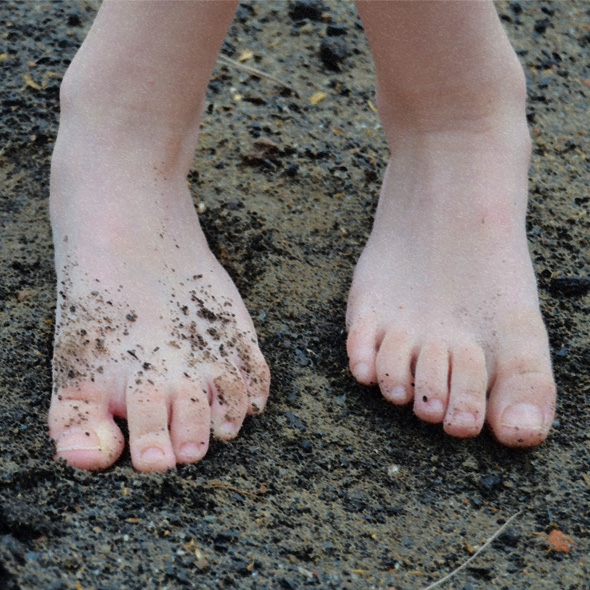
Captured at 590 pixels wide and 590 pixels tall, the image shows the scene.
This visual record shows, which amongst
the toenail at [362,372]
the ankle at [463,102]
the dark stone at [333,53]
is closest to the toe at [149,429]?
the toenail at [362,372]

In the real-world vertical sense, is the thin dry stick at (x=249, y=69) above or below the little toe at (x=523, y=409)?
above

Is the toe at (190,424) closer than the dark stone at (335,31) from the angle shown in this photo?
Yes

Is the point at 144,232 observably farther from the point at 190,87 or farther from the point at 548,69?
the point at 548,69

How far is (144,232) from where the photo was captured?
1412 millimetres

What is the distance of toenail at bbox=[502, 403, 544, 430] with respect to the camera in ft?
4.29

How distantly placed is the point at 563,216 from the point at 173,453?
1010 millimetres

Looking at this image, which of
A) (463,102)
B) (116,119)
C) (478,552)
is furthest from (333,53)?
(478,552)

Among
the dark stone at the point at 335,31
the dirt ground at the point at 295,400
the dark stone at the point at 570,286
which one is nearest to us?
the dirt ground at the point at 295,400

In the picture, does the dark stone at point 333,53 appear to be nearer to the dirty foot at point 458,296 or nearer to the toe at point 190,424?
the dirty foot at point 458,296

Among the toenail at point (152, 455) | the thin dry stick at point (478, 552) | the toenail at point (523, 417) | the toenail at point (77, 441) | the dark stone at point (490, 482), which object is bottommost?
the dark stone at point (490, 482)

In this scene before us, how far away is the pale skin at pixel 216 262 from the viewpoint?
4.25 feet

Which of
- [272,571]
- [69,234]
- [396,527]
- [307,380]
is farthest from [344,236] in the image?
[272,571]

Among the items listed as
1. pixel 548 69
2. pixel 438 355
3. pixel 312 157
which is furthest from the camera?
pixel 548 69

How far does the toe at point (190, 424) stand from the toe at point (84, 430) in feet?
0.27
